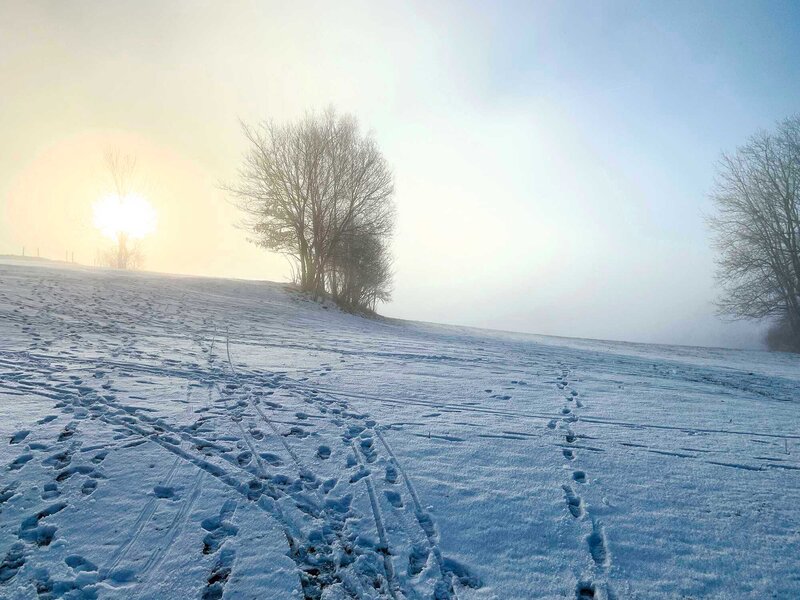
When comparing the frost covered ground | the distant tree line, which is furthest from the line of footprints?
the distant tree line

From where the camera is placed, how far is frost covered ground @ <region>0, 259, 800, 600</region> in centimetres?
269

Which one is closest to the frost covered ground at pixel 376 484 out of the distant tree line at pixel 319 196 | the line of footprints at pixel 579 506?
the line of footprints at pixel 579 506

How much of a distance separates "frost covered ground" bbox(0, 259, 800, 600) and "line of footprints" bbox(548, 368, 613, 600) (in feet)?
0.06

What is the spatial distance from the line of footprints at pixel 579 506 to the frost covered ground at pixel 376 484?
19mm

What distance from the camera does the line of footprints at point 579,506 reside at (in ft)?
8.71

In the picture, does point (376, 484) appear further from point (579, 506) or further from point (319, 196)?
point (319, 196)

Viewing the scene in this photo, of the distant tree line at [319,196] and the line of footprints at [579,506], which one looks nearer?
the line of footprints at [579,506]

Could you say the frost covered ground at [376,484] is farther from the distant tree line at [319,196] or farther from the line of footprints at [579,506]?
the distant tree line at [319,196]

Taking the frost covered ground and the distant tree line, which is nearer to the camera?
the frost covered ground

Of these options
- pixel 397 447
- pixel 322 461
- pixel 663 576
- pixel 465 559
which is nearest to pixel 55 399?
pixel 322 461

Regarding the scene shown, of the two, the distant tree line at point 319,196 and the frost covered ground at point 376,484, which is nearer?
the frost covered ground at point 376,484

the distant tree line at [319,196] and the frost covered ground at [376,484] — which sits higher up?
the distant tree line at [319,196]

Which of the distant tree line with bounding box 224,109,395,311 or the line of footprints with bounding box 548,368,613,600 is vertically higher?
the distant tree line with bounding box 224,109,395,311

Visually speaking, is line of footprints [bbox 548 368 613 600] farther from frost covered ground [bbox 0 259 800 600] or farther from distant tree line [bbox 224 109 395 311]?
distant tree line [bbox 224 109 395 311]
